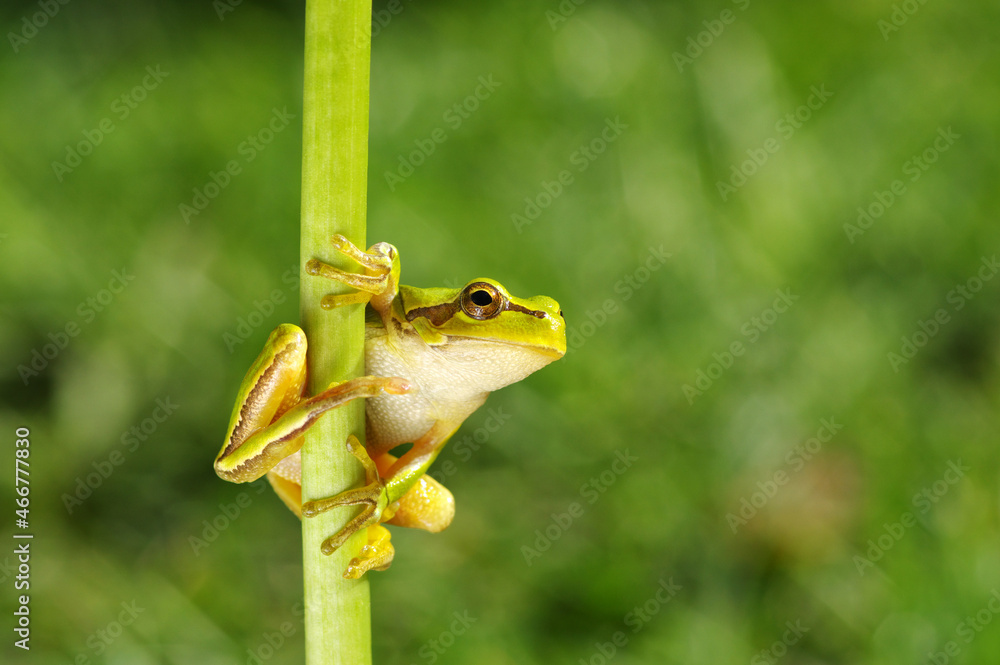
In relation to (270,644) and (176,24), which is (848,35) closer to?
(176,24)

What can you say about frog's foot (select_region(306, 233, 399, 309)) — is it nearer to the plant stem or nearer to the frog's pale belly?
the plant stem

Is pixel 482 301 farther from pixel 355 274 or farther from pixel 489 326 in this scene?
pixel 355 274

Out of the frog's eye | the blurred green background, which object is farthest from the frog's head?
the blurred green background

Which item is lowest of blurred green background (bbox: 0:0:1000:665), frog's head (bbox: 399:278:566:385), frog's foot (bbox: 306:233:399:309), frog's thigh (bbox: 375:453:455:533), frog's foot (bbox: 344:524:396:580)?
frog's foot (bbox: 344:524:396:580)

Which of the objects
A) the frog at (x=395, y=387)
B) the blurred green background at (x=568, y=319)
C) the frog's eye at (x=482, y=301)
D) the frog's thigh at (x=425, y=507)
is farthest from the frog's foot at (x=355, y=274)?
the blurred green background at (x=568, y=319)

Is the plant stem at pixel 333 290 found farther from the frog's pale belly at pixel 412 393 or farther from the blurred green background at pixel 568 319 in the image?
the blurred green background at pixel 568 319

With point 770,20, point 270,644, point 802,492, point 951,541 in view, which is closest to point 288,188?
point 270,644

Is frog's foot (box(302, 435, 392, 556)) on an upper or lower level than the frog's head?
lower
